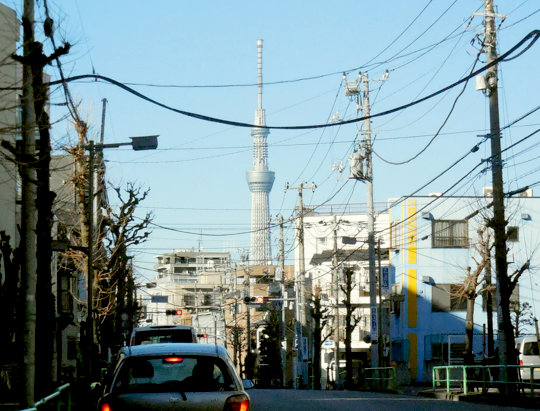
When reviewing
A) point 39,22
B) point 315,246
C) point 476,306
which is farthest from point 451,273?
point 315,246

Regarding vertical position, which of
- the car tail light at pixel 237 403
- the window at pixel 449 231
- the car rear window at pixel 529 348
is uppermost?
the window at pixel 449 231

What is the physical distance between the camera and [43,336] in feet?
63.2

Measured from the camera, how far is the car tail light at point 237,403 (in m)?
10.5

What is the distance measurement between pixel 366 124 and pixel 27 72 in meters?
29.5

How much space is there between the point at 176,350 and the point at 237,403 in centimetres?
102

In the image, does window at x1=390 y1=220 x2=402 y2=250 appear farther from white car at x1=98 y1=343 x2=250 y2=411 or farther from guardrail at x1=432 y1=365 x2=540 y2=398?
white car at x1=98 y1=343 x2=250 y2=411

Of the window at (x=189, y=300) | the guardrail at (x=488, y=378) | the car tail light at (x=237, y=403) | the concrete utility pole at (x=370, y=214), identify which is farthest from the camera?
the window at (x=189, y=300)

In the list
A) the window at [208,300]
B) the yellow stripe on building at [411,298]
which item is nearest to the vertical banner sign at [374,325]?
the yellow stripe on building at [411,298]

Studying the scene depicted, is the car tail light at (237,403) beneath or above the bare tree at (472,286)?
beneath

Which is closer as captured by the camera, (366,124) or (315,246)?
(366,124)

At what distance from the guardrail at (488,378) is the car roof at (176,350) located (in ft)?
36.9

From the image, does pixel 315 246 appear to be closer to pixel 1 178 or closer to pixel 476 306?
pixel 476 306

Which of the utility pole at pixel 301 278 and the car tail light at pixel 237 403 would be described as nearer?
the car tail light at pixel 237 403

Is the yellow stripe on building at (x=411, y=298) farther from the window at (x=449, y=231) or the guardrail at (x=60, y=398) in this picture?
the guardrail at (x=60, y=398)
